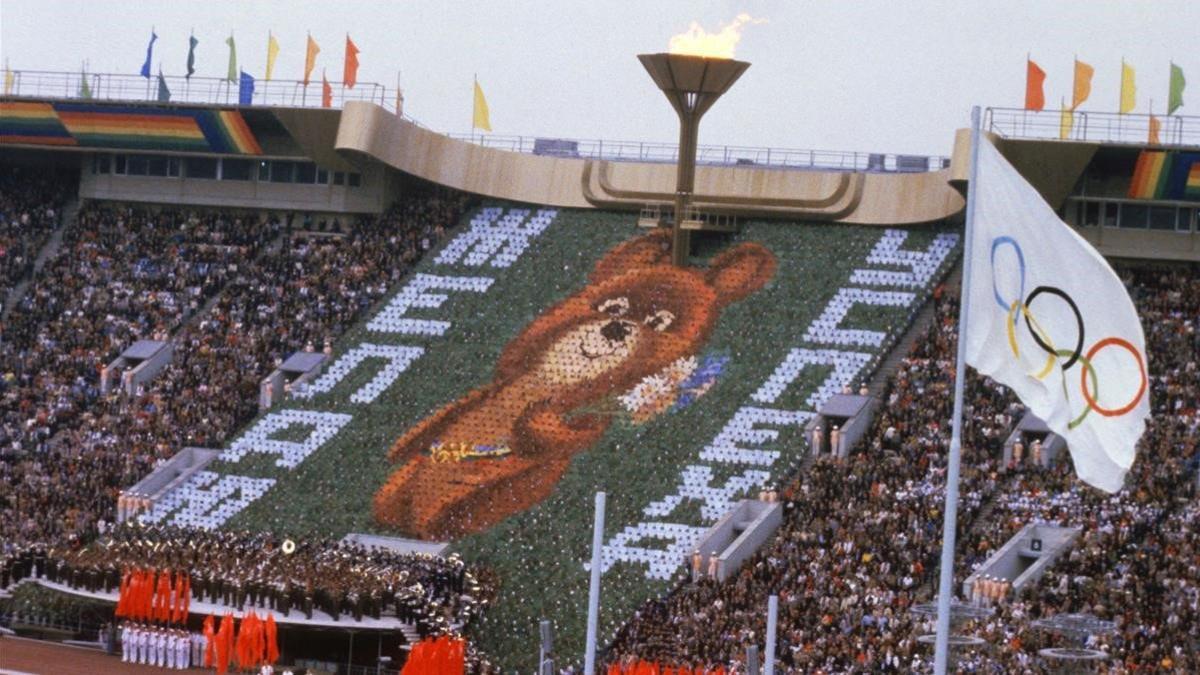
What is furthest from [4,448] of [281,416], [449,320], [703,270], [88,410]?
[703,270]

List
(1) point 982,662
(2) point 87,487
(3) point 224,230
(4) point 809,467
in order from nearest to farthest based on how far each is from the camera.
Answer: (1) point 982,662 → (4) point 809,467 → (2) point 87,487 → (3) point 224,230

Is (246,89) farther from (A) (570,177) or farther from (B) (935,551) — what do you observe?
(B) (935,551)

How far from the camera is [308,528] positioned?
189 ft

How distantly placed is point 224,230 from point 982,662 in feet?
122

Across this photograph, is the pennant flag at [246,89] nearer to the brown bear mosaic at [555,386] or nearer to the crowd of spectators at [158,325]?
the crowd of spectators at [158,325]

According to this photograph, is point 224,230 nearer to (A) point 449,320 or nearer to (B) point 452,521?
(A) point 449,320

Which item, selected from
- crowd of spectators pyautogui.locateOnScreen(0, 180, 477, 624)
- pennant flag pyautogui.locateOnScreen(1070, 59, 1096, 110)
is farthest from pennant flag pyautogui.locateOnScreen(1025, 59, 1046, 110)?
crowd of spectators pyautogui.locateOnScreen(0, 180, 477, 624)

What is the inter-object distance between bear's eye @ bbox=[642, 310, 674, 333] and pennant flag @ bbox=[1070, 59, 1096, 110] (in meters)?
12.4

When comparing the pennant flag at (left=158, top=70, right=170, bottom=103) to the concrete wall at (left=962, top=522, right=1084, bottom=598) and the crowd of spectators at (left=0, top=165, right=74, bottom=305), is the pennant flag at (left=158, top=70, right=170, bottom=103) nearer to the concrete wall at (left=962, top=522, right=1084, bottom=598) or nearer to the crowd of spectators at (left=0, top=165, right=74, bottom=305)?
the crowd of spectators at (left=0, top=165, right=74, bottom=305)

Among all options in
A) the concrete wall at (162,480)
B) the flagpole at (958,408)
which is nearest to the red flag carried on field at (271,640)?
the concrete wall at (162,480)

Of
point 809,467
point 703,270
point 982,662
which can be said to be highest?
point 703,270

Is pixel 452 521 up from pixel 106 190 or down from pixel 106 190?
down

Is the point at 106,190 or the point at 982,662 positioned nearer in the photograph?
the point at 982,662

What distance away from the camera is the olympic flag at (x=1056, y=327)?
18891 mm
